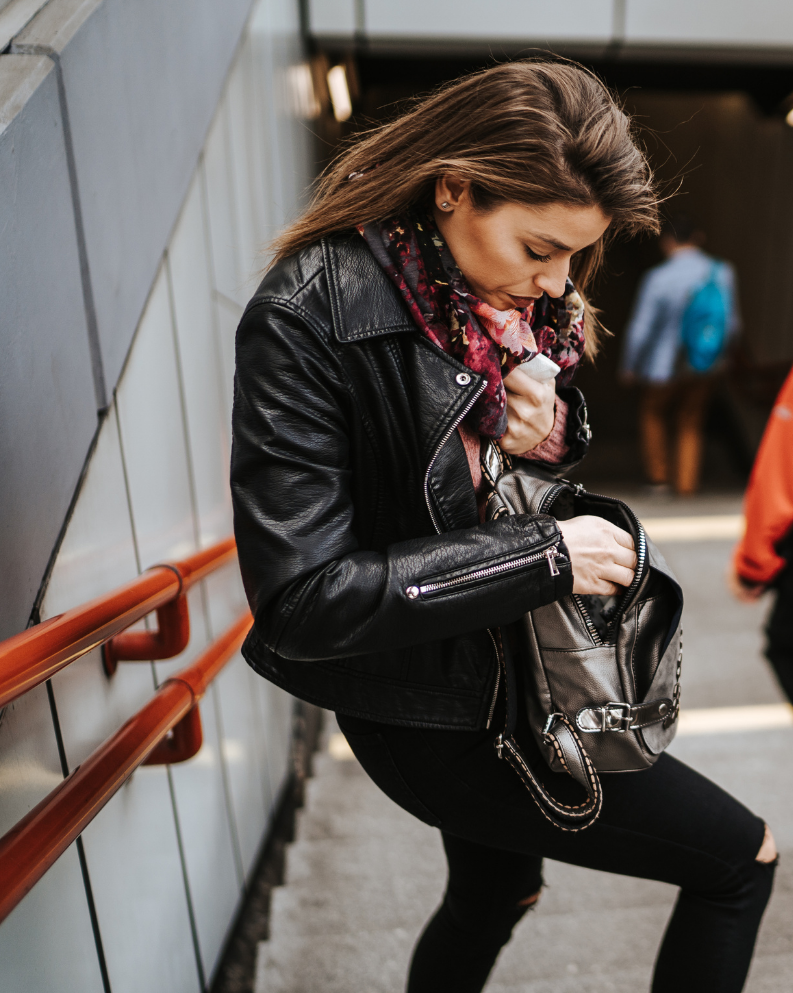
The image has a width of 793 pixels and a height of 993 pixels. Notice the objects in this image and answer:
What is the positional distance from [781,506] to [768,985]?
115 cm

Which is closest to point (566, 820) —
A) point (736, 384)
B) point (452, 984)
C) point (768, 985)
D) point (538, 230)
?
point (452, 984)

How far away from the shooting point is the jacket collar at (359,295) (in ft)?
3.09

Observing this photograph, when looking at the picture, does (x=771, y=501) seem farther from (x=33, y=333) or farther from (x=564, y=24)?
(x=564, y=24)

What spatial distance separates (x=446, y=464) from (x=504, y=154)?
0.38 meters

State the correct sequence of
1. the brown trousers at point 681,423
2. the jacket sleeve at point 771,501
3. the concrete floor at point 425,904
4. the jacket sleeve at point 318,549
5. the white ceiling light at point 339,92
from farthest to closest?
the brown trousers at point 681,423
the white ceiling light at point 339,92
the jacket sleeve at point 771,501
the concrete floor at point 425,904
the jacket sleeve at point 318,549

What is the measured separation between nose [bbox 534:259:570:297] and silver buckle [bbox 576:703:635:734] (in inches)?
21.9

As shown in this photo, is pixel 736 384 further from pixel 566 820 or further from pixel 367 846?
pixel 566 820

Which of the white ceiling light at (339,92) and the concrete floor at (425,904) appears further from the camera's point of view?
the white ceiling light at (339,92)

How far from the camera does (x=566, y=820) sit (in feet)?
3.52

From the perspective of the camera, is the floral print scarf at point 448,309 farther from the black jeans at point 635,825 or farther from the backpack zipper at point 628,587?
the black jeans at point 635,825

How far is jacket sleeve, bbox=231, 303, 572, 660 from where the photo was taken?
88cm

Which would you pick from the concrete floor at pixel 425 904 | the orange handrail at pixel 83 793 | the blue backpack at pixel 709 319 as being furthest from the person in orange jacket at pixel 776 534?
the blue backpack at pixel 709 319

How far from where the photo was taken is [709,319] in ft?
18.6

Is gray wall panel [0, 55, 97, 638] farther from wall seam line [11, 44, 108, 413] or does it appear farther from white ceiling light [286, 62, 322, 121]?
white ceiling light [286, 62, 322, 121]
